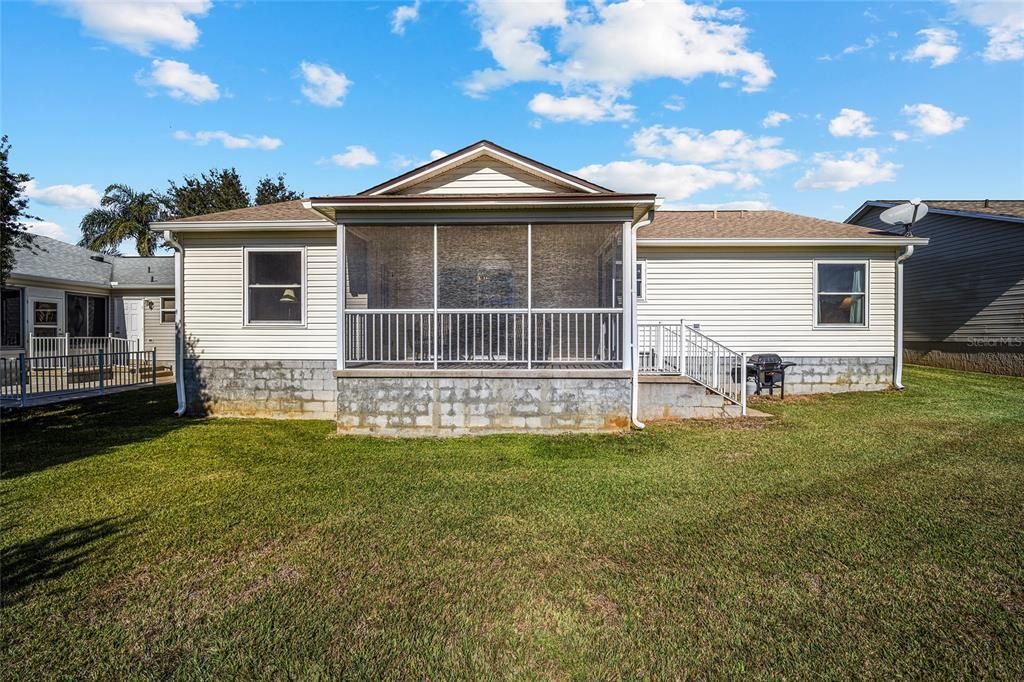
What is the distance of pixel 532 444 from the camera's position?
6.69m

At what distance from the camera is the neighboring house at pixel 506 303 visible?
23.9 feet

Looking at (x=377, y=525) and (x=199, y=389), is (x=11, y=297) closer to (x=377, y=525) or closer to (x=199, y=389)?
(x=199, y=389)

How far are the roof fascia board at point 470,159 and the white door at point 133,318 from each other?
1318cm

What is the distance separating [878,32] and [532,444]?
35.6 ft

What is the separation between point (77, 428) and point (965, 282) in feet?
63.0

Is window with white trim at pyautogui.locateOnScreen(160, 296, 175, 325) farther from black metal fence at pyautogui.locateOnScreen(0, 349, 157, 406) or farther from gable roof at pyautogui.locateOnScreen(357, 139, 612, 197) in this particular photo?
gable roof at pyautogui.locateOnScreen(357, 139, 612, 197)

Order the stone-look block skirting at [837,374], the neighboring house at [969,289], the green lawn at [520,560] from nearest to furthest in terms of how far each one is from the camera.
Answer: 1. the green lawn at [520,560]
2. the stone-look block skirting at [837,374]
3. the neighboring house at [969,289]

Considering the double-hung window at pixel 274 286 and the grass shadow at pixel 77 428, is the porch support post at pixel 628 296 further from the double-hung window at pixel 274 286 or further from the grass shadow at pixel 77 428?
the grass shadow at pixel 77 428

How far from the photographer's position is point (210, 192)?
83.1ft

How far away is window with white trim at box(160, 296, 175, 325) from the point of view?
53.8 feet

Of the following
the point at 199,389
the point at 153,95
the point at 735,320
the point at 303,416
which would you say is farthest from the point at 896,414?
the point at 153,95

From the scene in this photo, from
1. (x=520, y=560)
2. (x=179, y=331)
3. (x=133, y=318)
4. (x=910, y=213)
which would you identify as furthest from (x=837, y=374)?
(x=133, y=318)

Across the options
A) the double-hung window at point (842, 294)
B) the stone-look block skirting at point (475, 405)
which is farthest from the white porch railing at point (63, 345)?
the double-hung window at point (842, 294)

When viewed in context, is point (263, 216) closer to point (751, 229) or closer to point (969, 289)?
point (751, 229)
